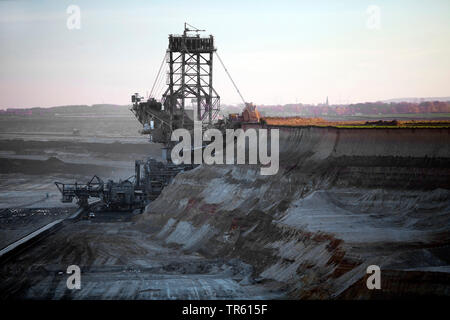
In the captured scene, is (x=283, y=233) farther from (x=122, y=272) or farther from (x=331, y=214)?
(x=122, y=272)

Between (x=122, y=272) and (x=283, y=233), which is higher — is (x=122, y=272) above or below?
below

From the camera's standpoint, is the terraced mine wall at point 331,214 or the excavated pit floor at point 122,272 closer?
the terraced mine wall at point 331,214

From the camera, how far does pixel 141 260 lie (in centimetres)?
3978

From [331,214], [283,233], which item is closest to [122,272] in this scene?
[283,233]

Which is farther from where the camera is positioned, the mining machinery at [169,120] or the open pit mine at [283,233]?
the mining machinery at [169,120]

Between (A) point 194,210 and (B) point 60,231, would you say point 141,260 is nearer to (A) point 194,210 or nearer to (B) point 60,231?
(A) point 194,210

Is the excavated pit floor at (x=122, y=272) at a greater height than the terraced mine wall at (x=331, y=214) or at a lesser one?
lesser

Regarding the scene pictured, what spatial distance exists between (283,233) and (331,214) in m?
2.69

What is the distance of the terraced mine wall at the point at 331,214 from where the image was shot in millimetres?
27469

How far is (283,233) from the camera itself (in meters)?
35.2

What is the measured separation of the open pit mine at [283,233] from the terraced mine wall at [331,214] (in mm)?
80

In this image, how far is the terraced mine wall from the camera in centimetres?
2747

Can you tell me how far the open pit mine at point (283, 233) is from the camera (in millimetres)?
28594
